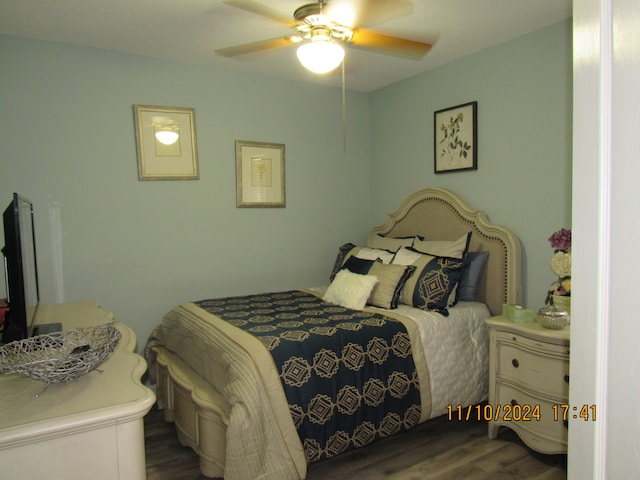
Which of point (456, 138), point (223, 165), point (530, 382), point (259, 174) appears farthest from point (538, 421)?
point (223, 165)

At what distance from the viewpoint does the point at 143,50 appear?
120 inches

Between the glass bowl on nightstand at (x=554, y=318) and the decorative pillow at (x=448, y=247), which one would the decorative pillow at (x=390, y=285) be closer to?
the decorative pillow at (x=448, y=247)

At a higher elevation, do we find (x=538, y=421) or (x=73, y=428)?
(x=73, y=428)

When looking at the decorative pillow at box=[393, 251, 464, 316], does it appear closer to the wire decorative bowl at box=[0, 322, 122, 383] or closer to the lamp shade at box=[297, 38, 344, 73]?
the lamp shade at box=[297, 38, 344, 73]

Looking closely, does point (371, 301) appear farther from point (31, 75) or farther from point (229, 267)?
point (31, 75)

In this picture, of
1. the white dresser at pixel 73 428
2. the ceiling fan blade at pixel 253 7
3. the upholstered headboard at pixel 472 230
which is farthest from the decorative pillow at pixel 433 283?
the white dresser at pixel 73 428

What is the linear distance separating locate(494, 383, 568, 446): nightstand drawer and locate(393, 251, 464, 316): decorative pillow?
0.58 metres

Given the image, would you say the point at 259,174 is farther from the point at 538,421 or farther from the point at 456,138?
the point at 538,421

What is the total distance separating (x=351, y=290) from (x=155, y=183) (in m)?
1.66

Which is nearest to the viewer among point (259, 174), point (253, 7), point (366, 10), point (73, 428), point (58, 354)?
point (73, 428)

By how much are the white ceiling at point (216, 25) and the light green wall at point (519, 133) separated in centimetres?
14

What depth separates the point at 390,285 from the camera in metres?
2.85

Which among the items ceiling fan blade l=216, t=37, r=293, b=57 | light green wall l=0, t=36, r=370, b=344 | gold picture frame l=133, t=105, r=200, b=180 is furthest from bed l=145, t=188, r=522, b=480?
ceiling fan blade l=216, t=37, r=293, b=57

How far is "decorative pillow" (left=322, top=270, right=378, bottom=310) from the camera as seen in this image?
2.83m
